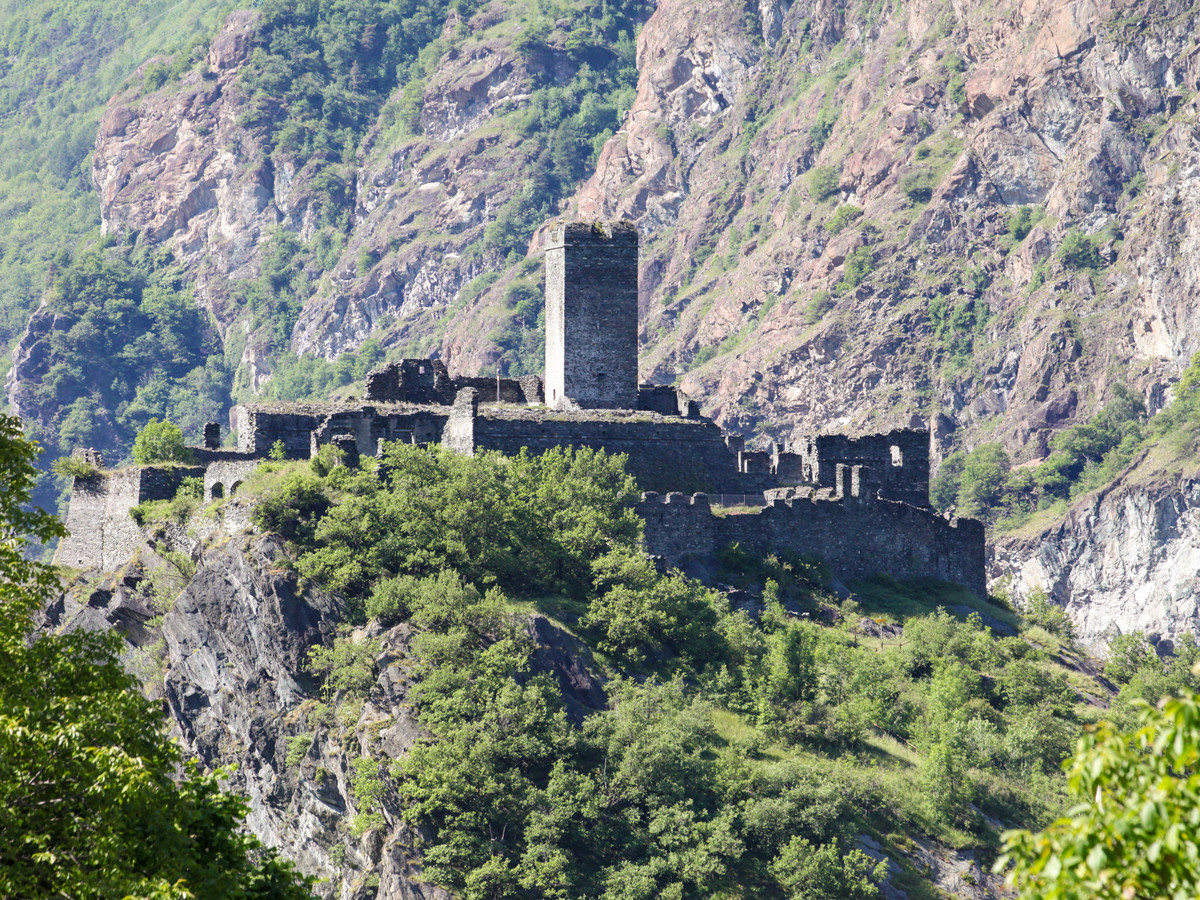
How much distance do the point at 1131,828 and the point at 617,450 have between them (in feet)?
143

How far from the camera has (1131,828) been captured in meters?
12.9

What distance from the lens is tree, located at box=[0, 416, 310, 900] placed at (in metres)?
18.6

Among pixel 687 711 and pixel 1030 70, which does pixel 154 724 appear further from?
pixel 1030 70

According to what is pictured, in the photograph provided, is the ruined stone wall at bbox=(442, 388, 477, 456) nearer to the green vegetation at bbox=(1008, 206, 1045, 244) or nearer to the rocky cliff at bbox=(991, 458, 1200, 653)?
the rocky cliff at bbox=(991, 458, 1200, 653)

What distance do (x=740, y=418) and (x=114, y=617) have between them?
4862 inches

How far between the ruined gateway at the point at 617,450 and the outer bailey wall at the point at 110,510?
0.06 m

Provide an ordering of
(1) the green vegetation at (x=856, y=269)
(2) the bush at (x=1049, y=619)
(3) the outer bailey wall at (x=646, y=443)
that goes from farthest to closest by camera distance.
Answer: (1) the green vegetation at (x=856, y=269), (2) the bush at (x=1049, y=619), (3) the outer bailey wall at (x=646, y=443)

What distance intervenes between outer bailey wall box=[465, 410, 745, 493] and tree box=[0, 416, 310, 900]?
31.9 m

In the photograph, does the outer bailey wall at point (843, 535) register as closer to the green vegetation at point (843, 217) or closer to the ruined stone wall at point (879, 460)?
the ruined stone wall at point (879, 460)

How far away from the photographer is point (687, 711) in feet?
143

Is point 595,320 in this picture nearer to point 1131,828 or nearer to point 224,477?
point 224,477

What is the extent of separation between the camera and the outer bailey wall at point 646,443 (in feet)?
178

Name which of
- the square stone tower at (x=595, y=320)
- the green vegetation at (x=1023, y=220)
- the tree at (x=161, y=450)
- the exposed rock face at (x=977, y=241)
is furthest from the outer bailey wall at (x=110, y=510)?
the green vegetation at (x=1023, y=220)

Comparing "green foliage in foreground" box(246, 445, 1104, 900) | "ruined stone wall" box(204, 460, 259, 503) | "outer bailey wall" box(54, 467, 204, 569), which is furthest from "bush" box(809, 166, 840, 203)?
"ruined stone wall" box(204, 460, 259, 503)
